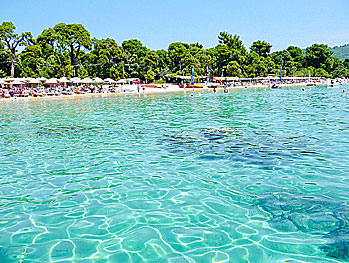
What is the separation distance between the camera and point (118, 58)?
63.8 metres

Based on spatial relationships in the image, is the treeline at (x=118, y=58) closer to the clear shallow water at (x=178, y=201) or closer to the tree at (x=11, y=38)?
the tree at (x=11, y=38)

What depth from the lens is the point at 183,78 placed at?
68438mm

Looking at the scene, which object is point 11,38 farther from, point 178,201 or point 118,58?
point 178,201

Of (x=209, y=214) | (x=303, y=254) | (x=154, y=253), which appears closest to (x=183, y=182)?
(x=209, y=214)

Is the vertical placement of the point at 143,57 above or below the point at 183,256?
above

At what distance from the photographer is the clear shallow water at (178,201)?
3818 millimetres

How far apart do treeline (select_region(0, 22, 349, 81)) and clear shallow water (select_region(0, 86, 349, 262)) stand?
5167cm

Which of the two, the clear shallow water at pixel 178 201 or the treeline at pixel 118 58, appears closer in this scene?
the clear shallow water at pixel 178 201

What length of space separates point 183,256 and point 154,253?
1.23ft

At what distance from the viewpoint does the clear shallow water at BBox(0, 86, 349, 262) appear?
3818 millimetres

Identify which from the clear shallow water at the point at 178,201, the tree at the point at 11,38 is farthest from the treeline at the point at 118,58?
the clear shallow water at the point at 178,201

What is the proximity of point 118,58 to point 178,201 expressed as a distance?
62.1 m

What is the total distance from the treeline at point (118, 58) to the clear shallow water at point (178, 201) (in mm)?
51667

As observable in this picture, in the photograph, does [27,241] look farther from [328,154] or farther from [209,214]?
[328,154]
